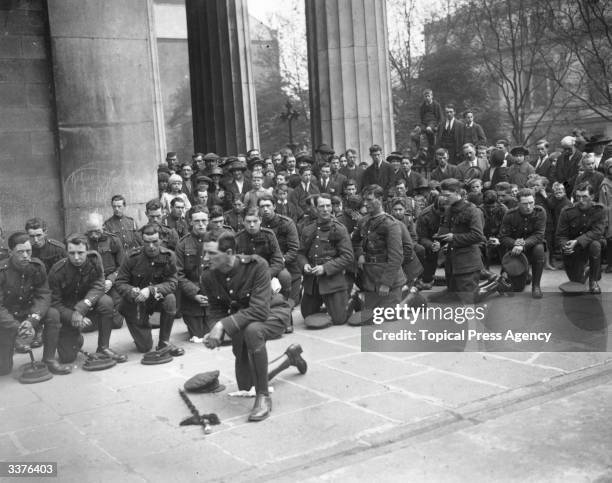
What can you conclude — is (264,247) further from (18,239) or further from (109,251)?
(18,239)

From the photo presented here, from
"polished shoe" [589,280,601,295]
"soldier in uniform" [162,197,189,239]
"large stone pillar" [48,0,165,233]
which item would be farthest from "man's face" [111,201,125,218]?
"polished shoe" [589,280,601,295]

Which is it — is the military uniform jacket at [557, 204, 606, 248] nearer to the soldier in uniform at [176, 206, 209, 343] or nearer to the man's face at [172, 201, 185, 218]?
the soldier in uniform at [176, 206, 209, 343]

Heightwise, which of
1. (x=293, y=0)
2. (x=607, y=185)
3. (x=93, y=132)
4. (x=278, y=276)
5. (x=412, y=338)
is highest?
(x=293, y=0)

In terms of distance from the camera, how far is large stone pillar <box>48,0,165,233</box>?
12.4 metres

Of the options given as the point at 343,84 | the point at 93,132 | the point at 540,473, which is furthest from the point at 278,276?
the point at 343,84

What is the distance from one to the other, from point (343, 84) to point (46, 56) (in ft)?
22.4

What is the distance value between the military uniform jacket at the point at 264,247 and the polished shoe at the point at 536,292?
12.8ft

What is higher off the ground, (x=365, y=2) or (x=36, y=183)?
(x=365, y=2)

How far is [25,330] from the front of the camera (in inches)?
340

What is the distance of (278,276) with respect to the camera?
10211 mm

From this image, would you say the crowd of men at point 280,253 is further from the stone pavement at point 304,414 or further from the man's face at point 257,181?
the stone pavement at point 304,414

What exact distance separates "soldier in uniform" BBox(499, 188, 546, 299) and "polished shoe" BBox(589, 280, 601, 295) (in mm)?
718

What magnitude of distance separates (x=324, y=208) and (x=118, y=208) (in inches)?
128

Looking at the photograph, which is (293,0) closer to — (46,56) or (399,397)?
(46,56)
